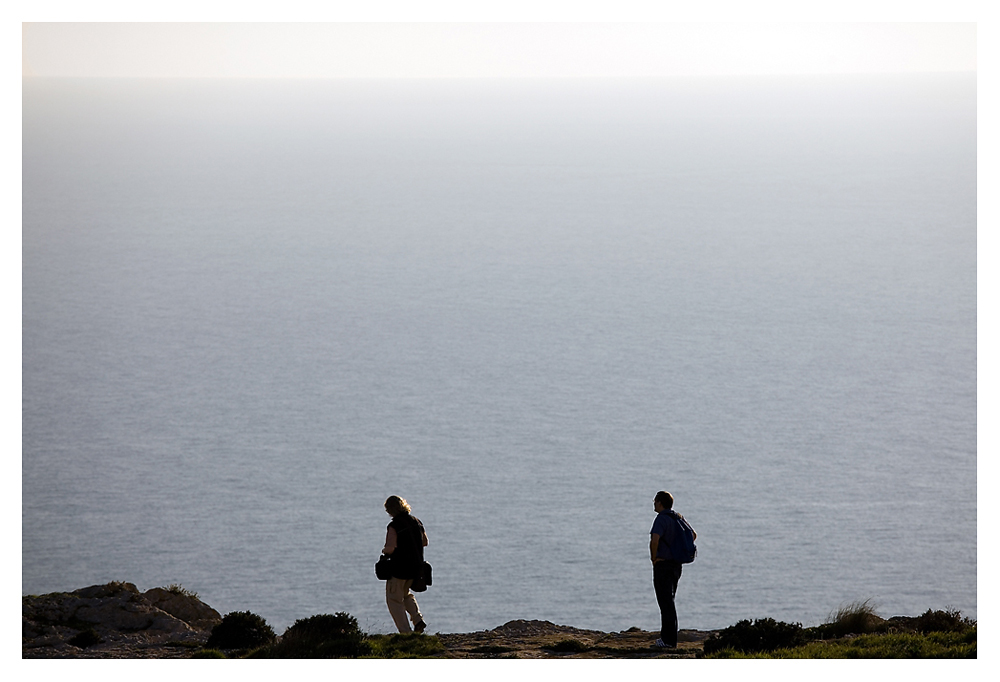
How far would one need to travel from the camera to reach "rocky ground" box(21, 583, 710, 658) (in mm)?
10148

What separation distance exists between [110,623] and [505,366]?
251 ft

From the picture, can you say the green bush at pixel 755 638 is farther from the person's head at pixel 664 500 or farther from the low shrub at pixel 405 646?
the low shrub at pixel 405 646

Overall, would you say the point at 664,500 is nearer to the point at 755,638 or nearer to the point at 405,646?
the point at 755,638

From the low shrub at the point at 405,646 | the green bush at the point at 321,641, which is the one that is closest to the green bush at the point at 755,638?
the low shrub at the point at 405,646

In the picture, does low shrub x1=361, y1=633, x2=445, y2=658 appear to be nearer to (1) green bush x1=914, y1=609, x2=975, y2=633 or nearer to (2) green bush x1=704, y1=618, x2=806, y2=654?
(2) green bush x1=704, y1=618, x2=806, y2=654

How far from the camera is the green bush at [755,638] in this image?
985 centimetres

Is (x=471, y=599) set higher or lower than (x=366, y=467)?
lower

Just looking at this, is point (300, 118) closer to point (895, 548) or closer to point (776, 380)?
point (776, 380)

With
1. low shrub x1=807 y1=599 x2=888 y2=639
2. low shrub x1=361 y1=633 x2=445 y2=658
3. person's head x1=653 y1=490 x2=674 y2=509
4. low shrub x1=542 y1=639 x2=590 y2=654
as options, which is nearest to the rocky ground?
low shrub x1=542 y1=639 x2=590 y2=654

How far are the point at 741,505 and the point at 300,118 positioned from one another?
361 ft

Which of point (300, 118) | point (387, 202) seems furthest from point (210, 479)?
point (300, 118)

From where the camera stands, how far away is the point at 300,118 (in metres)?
164

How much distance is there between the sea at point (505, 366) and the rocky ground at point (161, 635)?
28838mm

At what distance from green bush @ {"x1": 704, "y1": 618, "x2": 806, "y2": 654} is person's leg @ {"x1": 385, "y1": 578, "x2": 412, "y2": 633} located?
8.34 feet
